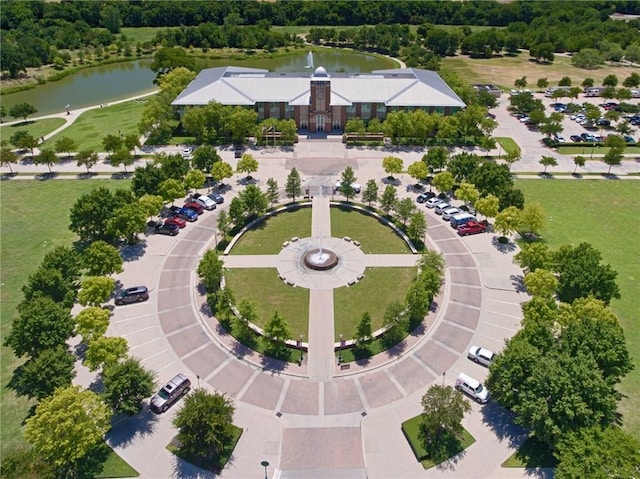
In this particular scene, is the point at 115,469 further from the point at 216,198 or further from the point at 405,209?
the point at 405,209

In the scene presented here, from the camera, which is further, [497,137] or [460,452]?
[497,137]

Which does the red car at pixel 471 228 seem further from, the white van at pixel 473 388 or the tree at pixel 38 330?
the tree at pixel 38 330

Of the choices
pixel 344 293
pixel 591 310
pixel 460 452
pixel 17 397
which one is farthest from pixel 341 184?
pixel 17 397

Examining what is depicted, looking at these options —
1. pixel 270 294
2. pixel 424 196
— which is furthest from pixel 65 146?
pixel 424 196

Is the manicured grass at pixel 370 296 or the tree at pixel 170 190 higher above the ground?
the tree at pixel 170 190

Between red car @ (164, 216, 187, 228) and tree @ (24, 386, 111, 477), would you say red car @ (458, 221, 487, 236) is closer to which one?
red car @ (164, 216, 187, 228)

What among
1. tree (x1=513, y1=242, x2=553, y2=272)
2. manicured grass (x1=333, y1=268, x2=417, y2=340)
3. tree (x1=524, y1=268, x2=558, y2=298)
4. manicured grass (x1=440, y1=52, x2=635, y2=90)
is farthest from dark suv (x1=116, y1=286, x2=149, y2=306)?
manicured grass (x1=440, y1=52, x2=635, y2=90)

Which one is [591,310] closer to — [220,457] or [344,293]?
[344,293]

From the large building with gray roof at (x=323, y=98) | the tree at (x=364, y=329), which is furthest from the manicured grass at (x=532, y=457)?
the large building with gray roof at (x=323, y=98)
